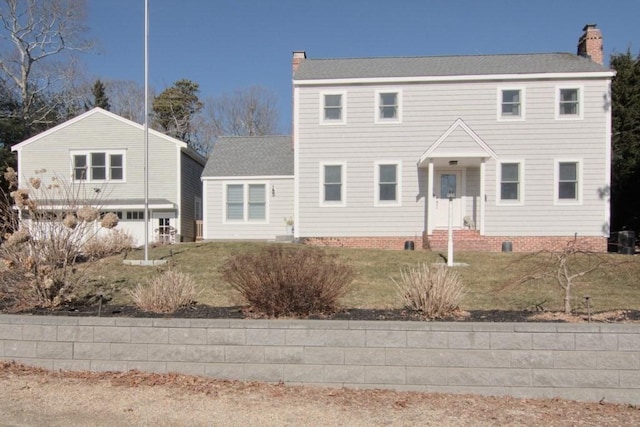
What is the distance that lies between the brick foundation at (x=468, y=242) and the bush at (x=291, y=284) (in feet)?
38.0

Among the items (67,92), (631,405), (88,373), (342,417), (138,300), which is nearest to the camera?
(342,417)

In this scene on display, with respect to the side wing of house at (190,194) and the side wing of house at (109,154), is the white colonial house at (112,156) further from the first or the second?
the side wing of house at (190,194)

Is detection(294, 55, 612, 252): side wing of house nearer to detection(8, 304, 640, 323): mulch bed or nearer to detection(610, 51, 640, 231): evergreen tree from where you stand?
detection(610, 51, 640, 231): evergreen tree

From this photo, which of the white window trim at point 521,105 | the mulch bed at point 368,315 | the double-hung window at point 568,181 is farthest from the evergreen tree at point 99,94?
the mulch bed at point 368,315

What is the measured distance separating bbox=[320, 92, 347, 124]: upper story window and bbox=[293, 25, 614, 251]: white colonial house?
0.13 feet

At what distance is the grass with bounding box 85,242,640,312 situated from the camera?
9.01m

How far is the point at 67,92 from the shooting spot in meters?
38.8

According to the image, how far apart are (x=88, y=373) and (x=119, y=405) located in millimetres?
1001

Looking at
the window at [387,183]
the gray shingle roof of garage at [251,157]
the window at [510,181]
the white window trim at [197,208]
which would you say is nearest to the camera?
the window at [510,181]

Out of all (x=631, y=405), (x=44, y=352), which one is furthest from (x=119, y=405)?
(x=631, y=405)

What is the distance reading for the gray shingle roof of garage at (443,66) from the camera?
18.4 metres

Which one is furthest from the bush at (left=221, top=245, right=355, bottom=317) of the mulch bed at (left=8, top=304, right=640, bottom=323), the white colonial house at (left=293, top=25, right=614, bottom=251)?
the white colonial house at (left=293, top=25, right=614, bottom=251)

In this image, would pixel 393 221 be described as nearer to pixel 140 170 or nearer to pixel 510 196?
pixel 510 196

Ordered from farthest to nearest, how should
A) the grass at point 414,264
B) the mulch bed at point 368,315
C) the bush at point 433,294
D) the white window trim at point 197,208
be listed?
1. the white window trim at point 197,208
2. the grass at point 414,264
3. the bush at point 433,294
4. the mulch bed at point 368,315
